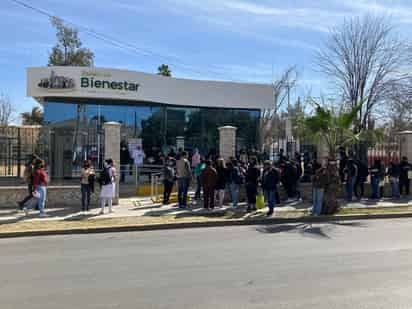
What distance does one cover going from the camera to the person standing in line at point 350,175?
1658 cm

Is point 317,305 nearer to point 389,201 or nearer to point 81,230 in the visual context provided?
point 81,230

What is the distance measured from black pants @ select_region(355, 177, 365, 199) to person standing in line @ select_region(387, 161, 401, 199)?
1109mm

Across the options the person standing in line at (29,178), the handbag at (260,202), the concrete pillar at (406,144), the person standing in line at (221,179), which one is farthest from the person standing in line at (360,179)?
the person standing in line at (29,178)

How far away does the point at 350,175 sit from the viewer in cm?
1662

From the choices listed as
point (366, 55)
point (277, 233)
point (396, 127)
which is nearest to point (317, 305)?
point (277, 233)

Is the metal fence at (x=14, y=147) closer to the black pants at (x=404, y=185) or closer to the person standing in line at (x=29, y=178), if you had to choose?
the person standing in line at (x=29, y=178)

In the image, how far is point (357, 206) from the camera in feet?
50.8

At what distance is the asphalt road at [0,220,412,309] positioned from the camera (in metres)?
5.47

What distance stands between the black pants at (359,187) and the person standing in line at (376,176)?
42cm

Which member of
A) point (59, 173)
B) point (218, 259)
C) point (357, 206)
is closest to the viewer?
point (218, 259)

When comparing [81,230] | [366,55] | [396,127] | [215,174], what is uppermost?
[366,55]

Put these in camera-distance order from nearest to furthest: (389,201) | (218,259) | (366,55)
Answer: (218,259) < (389,201) < (366,55)

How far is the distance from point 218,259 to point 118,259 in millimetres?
1809

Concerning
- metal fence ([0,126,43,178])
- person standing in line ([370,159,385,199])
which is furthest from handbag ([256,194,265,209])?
metal fence ([0,126,43,178])
